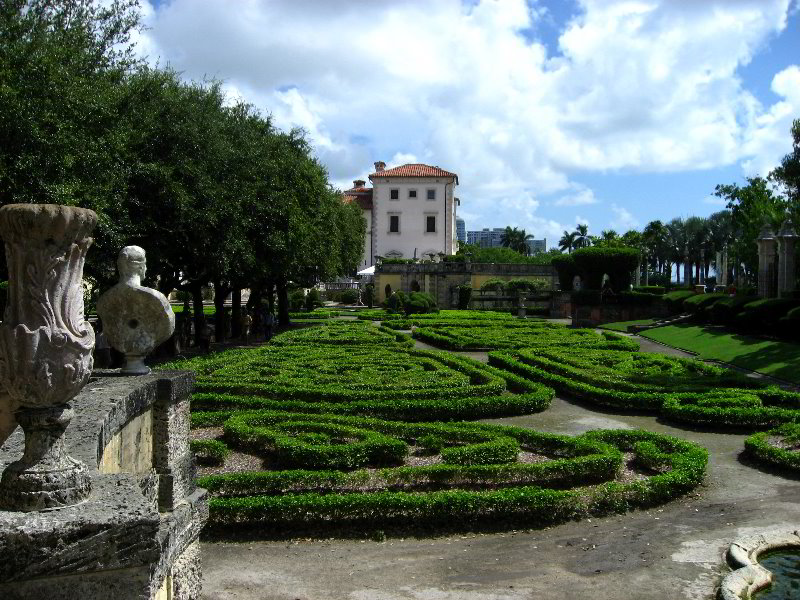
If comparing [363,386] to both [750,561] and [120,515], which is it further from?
[120,515]

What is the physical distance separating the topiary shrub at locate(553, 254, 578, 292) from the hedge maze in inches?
1256

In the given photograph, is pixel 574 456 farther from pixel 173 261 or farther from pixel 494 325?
pixel 494 325

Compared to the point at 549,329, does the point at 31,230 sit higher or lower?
higher

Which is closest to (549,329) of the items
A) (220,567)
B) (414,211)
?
(220,567)

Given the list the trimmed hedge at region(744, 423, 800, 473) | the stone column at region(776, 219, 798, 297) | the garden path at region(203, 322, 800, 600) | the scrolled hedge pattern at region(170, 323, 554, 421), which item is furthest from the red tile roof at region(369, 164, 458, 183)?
the garden path at region(203, 322, 800, 600)

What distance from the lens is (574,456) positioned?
11.0 metres

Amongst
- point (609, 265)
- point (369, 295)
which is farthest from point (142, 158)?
point (369, 295)

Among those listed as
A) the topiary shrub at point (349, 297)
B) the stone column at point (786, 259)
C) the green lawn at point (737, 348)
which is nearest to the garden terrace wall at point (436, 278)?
the topiary shrub at point (349, 297)

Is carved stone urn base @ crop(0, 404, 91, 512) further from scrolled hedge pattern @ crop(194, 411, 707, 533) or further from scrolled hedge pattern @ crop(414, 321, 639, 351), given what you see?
scrolled hedge pattern @ crop(414, 321, 639, 351)

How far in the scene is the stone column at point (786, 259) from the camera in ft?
99.5

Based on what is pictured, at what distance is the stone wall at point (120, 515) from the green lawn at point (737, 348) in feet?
52.6

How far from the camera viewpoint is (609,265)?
43.9 metres

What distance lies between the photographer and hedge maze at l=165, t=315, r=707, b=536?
866cm

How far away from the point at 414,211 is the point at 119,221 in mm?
56482
